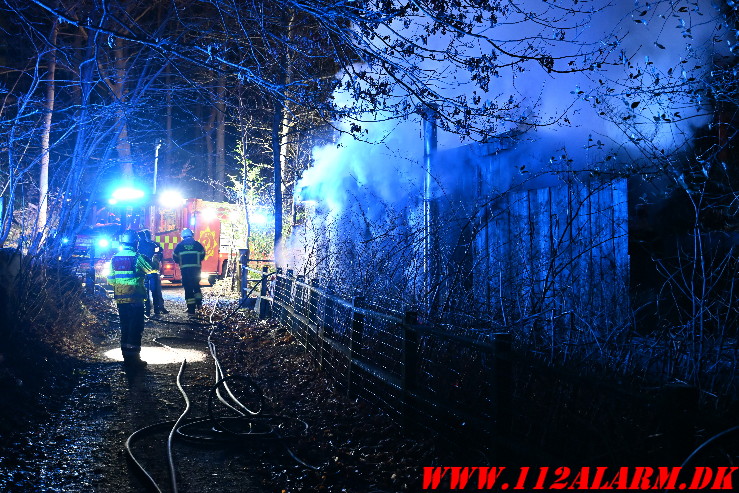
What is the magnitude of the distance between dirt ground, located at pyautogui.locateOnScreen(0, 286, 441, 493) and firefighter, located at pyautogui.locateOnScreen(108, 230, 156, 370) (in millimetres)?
433

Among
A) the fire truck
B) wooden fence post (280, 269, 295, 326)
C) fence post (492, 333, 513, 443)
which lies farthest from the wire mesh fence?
the fire truck

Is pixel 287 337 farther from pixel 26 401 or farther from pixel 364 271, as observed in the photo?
pixel 26 401

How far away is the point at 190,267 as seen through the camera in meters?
14.0

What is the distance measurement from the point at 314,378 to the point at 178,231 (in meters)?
16.0

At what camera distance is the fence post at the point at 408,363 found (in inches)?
207

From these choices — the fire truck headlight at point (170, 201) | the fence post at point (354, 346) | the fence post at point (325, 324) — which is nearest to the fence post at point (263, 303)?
the fence post at point (325, 324)

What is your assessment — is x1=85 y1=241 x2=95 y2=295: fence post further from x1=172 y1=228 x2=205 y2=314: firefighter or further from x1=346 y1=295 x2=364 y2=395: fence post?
x1=346 y1=295 x2=364 y2=395: fence post

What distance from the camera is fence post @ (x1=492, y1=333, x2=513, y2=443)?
4.02 metres

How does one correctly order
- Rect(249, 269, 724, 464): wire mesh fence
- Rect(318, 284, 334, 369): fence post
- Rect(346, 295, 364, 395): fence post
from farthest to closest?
Rect(318, 284, 334, 369): fence post → Rect(346, 295, 364, 395): fence post → Rect(249, 269, 724, 464): wire mesh fence

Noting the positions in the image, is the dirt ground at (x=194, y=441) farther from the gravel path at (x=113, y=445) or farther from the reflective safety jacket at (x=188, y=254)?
the reflective safety jacket at (x=188, y=254)

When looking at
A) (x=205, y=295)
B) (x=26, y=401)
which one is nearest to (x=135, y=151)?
(x=205, y=295)

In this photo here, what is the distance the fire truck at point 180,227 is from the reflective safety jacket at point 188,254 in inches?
169

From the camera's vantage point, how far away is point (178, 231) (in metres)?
21.8

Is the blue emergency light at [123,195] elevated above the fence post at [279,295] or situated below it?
above
